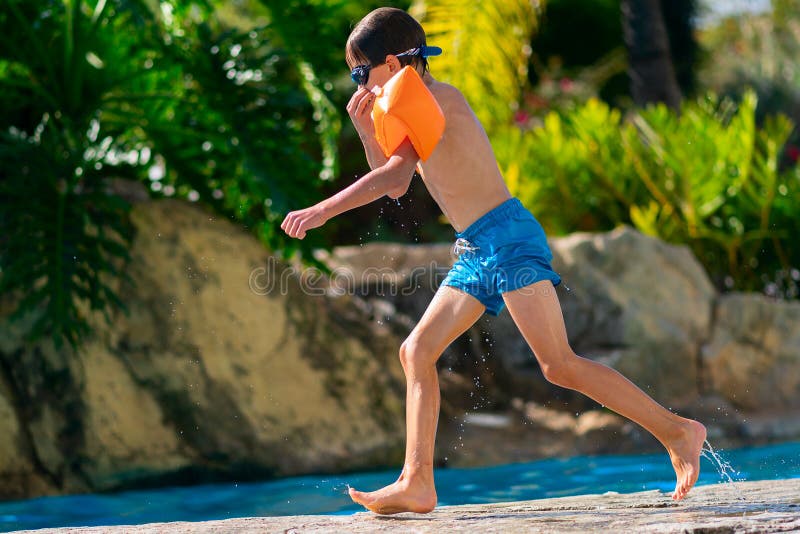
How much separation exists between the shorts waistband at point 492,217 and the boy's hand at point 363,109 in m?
0.45

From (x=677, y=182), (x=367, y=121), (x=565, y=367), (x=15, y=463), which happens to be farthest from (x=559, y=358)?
(x=677, y=182)

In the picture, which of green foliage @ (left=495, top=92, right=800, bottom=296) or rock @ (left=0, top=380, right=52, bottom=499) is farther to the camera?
green foliage @ (left=495, top=92, right=800, bottom=296)

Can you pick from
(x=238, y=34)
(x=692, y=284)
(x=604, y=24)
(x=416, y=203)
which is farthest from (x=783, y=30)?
(x=238, y=34)

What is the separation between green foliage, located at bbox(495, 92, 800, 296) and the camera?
7.59 m

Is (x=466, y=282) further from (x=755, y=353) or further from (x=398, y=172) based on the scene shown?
(x=755, y=353)

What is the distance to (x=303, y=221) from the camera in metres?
2.81

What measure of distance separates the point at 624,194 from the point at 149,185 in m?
3.73

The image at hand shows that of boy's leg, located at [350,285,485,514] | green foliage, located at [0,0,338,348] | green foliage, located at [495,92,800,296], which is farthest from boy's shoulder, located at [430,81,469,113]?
green foliage, located at [495,92,800,296]

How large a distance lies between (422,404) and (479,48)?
684cm

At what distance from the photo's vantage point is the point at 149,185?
21.7 ft

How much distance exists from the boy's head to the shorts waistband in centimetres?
52

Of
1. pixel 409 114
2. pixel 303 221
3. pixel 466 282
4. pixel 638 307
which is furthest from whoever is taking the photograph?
pixel 638 307

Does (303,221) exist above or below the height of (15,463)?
above

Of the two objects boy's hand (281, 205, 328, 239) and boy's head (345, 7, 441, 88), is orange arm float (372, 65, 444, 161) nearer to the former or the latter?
boy's head (345, 7, 441, 88)
